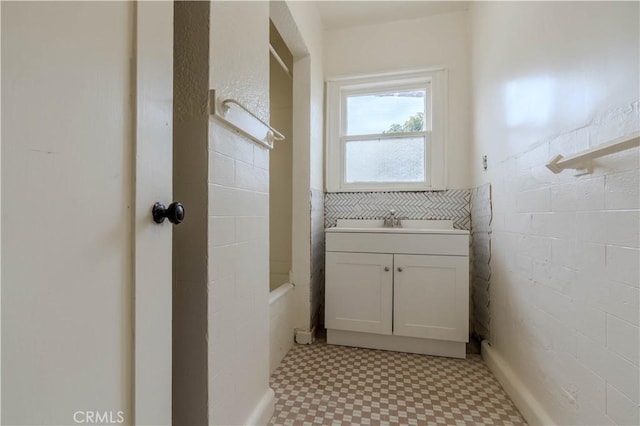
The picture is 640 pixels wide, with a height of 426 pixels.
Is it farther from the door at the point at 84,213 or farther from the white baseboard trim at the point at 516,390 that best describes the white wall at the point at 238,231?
the white baseboard trim at the point at 516,390

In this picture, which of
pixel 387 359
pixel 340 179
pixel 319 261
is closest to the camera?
pixel 387 359

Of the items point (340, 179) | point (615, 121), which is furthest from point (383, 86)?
point (615, 121)

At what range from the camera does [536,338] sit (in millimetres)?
1249

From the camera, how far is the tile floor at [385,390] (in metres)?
1.28

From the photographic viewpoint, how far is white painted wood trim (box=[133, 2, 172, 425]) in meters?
0.56

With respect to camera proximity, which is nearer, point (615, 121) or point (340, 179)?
point (615, 121)

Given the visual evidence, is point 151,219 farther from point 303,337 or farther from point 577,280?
point 303,337

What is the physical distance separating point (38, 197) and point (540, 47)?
1711mm

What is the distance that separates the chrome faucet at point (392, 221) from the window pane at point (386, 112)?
72 centimetres

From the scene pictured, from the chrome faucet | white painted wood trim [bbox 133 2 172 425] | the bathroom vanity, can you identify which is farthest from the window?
white painted wood trim [bbox 133 2 172 425]

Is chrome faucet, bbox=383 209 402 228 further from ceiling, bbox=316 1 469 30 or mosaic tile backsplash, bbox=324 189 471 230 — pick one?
ceiling, bbox=316 1 469 30

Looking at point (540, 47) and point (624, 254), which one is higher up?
point (540, 47)

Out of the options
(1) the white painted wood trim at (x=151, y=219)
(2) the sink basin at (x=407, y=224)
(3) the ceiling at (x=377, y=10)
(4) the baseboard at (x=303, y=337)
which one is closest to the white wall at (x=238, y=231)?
(1) the white painted wood trim at (x=151, y=219)

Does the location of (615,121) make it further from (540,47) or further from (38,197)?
(38,197)
